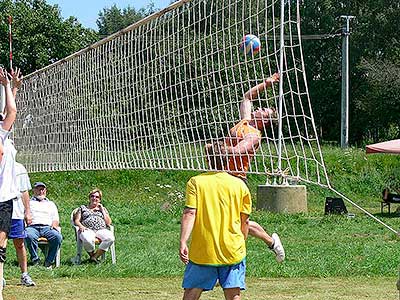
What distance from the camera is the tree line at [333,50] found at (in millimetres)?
49438

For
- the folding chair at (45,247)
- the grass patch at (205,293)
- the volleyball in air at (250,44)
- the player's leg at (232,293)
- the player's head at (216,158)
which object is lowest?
the grass patch at (205,293)

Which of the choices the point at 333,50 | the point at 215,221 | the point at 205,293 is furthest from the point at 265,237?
the point at 333,50

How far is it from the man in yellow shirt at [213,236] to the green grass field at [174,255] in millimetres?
2715

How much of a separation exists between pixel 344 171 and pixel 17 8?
29138mm

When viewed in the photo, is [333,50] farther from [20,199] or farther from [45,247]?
[20,199]

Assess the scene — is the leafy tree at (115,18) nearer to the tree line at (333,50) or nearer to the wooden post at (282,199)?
the tree line at (333,50)

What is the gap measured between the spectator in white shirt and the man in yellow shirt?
5.37 m

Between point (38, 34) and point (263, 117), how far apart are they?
44771mm

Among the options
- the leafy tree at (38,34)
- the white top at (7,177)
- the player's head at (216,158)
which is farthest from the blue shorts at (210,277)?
the leafy tree at (38,34)

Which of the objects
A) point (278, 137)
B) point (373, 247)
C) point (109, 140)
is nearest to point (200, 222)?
point (278, 137)

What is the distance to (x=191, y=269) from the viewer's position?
6785 millimetres

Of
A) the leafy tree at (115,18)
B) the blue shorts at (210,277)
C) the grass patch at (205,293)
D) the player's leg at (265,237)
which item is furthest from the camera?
the leafy tree at (115,18)

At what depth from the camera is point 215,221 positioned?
6.81 meters

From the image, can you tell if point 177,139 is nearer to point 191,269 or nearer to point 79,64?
point 191,269
